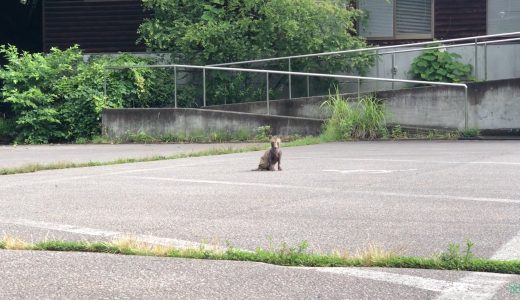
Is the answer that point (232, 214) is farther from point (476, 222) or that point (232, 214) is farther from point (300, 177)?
point (300, 177)

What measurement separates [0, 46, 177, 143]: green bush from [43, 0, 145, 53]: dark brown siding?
381 centimetres

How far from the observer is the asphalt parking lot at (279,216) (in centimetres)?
613

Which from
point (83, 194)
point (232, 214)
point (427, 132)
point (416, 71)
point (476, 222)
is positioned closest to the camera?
point (476, 222)

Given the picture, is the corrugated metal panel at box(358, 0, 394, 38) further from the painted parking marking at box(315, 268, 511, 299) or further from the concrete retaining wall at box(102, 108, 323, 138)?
the painted parking marking at box(315, 268, 511, 299)

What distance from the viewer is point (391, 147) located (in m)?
19.2

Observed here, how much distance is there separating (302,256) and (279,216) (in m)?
2.55

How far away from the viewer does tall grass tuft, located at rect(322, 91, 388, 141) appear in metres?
21.7

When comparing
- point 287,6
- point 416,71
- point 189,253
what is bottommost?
point 189,253

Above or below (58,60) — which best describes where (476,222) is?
below

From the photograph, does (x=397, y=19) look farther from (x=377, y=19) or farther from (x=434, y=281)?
(x=434, y=281)

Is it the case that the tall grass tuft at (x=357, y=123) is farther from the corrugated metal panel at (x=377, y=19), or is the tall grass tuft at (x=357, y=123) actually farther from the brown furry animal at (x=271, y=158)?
the brown furry animal at (x=271, y=158)

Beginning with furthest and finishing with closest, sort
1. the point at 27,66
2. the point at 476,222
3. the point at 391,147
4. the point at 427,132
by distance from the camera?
the point at 27,66 < the point at 427,132 < the point at 391,147 < the point at 476,222

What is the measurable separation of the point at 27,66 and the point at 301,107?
8111mm

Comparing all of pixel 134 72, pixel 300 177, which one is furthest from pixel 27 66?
pixel 300 177
